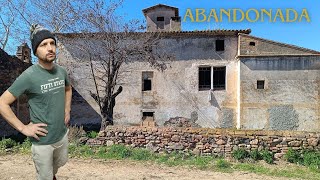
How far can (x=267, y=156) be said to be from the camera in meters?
8.72

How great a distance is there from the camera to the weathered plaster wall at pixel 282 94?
17141 mm

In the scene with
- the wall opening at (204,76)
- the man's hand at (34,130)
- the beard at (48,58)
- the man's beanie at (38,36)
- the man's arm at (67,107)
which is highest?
the wall opening at (204,76)

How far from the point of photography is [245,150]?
8.97 metres

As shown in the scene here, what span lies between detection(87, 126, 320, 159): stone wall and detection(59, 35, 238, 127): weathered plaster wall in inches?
324

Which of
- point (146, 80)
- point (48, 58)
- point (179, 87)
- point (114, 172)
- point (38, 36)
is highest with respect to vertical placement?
point (146, 80)

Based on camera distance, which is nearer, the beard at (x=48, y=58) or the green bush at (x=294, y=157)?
the beard at (x=48, y=58)

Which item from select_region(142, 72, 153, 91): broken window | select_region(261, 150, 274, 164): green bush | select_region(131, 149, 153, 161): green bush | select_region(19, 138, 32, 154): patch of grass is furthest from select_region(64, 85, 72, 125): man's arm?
select_region(142, 72, 153, 91): broken window

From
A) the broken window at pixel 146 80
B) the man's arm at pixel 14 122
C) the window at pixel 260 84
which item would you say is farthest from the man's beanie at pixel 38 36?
the window at pixel 260 84

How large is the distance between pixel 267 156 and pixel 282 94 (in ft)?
31.3

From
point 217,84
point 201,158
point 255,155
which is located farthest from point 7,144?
point 217,84

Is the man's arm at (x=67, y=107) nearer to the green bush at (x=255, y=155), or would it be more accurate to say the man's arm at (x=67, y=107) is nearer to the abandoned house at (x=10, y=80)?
the green bush at (x=255, y=155)

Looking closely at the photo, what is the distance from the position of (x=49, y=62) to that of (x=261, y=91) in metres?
16.0

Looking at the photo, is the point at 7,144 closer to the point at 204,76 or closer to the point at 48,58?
the point at 48,58

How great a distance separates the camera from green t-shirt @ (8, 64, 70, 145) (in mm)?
2875
